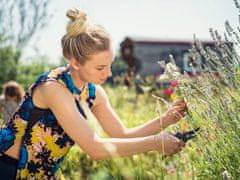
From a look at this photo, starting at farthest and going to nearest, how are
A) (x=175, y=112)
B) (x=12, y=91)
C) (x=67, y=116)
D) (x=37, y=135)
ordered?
(x=12, y=91), (x=175, y=112), (x=37, y=135), (x=67, y=116)

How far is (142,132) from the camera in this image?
2693mm

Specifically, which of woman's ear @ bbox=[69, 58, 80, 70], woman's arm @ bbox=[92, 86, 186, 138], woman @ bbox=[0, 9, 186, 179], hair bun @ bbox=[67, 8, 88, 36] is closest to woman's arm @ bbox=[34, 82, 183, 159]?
woman @ bbox=[0, 9, 186, 179]

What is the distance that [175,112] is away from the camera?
258cm

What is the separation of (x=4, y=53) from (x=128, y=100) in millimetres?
8938

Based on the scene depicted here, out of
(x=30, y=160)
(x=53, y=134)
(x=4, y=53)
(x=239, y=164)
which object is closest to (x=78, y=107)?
(x=53, y=134)

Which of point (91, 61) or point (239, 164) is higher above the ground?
point (91, 61)

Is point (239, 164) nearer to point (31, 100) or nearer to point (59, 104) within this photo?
point (59, 104)

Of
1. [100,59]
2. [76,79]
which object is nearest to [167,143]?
[100,59]

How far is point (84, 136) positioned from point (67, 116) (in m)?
0.12

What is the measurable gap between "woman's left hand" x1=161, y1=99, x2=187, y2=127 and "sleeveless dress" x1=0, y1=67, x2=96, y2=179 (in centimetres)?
44

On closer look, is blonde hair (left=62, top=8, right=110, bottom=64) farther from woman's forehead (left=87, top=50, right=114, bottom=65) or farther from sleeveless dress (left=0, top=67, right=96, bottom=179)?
sleeveless dress (left=0, top=67, right=96, bottom=179)

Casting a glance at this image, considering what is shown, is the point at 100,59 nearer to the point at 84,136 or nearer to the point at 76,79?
the point at 76,79

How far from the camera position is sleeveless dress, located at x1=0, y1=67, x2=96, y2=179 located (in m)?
2.41

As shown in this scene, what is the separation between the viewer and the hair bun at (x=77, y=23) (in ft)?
7.64
